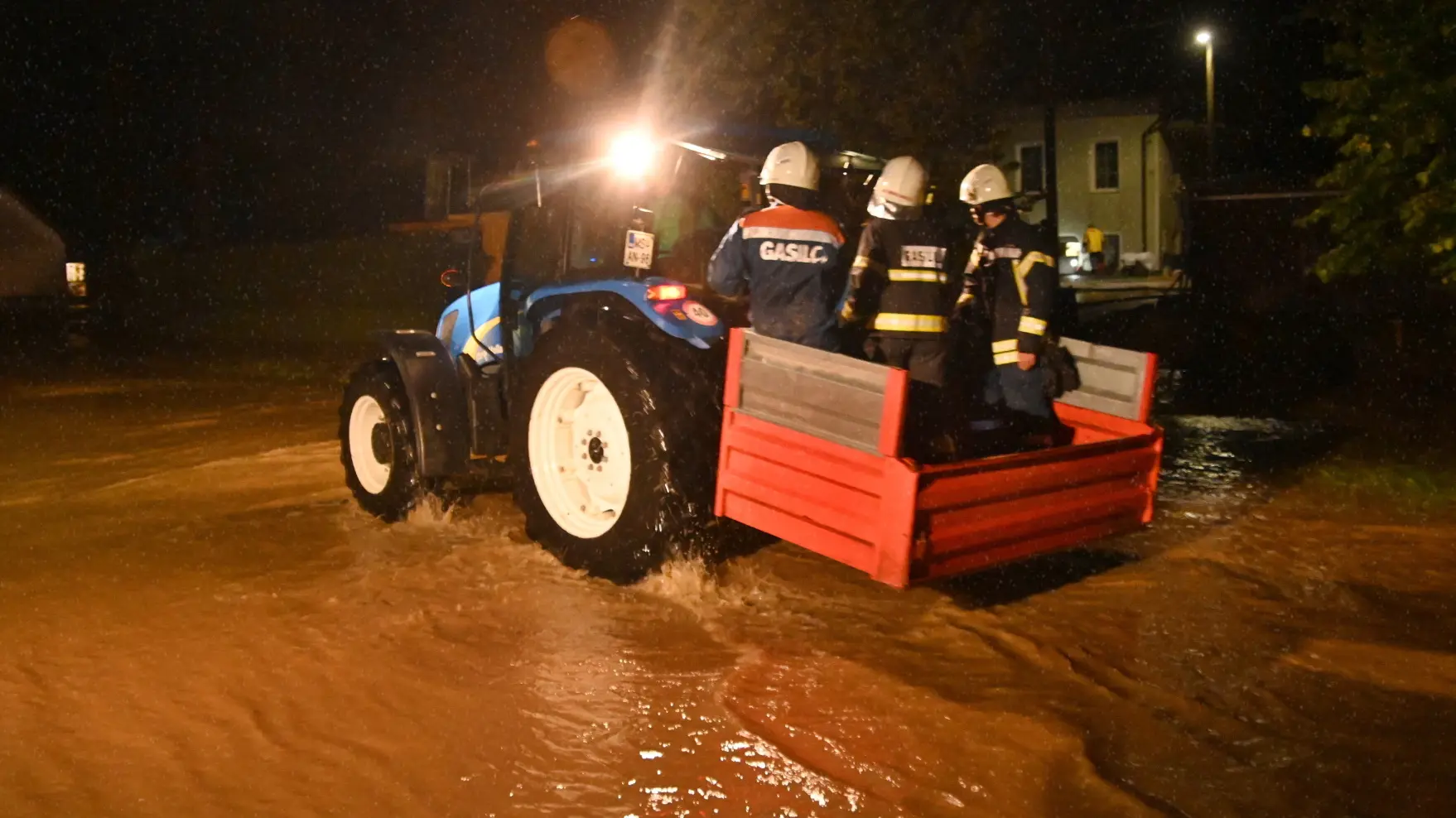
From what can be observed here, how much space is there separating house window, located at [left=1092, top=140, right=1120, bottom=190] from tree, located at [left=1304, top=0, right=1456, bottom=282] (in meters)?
27.4

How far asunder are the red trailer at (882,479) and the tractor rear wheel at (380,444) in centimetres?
247

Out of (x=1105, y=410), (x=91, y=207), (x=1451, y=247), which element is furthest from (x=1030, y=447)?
(x=91, y=207)

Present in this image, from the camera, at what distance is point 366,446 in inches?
321

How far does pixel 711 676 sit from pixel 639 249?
2237 millimetres

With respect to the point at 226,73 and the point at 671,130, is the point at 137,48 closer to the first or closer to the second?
the point at 226,73

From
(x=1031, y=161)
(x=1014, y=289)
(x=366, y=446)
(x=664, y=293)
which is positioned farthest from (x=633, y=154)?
(x=1031, y=161)

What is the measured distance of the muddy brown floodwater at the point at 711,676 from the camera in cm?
419

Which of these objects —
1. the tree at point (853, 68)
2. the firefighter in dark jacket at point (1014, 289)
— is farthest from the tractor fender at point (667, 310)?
the tree at point (853, 68)

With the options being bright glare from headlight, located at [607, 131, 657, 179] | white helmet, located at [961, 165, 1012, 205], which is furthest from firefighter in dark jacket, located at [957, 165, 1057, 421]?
bright glare from headlight, located at [607, 131, 657, 179]

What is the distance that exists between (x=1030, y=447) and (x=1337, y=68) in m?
23.0

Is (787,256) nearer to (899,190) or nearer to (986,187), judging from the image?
(899,190)

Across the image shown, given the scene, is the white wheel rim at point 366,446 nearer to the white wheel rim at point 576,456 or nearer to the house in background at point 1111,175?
→ the white wheel rim at point 576,456

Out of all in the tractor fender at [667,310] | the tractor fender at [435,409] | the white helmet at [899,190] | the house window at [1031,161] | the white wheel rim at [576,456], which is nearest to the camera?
the tractor fender at [667,310]

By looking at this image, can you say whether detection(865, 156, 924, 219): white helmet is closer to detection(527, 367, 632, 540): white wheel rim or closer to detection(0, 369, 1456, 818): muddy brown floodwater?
detection(527, 367, 632, 540): white wheel rim
